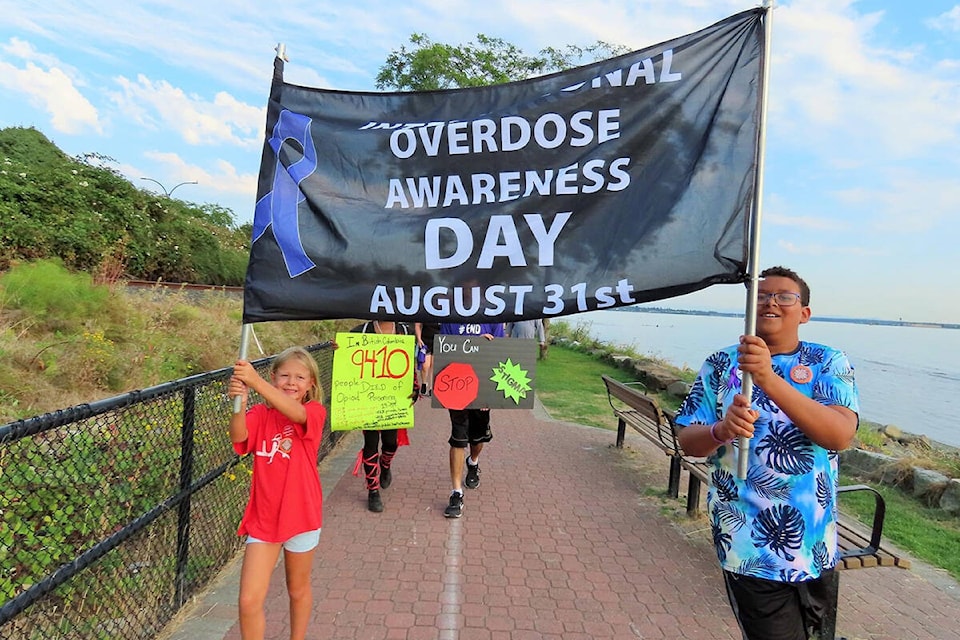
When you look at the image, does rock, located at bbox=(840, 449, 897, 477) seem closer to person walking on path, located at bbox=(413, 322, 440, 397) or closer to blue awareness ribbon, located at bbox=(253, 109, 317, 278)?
person walking on path, located at bbox=(413, 322, 440, 397)

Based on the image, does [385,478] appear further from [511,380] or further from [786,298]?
[786,298]

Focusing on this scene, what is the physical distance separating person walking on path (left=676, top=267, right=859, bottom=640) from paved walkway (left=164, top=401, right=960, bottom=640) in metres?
1.43

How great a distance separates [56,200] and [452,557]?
36.6 ft

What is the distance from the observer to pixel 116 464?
358 cm

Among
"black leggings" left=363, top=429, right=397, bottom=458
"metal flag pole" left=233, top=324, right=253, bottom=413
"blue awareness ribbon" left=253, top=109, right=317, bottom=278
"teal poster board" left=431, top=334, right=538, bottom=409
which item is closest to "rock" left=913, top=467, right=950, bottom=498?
"teal poster board" left=431, top=334, right=538, bottom=409

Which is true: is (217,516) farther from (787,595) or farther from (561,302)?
(787,595)

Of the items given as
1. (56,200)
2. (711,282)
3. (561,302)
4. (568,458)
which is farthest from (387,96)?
(56,200)

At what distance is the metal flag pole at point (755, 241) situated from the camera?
199 cm

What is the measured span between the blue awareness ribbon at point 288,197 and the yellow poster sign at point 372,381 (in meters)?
1.82

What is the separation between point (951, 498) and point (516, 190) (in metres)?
6.09

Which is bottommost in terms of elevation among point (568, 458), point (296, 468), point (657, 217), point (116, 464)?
point (568, 458)

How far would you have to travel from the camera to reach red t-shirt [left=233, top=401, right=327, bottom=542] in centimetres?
259

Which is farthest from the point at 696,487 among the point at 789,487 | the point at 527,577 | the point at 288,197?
the point at 288,197

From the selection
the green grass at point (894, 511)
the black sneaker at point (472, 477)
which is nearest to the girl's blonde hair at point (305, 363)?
the black sneaker at point (472, 477)
